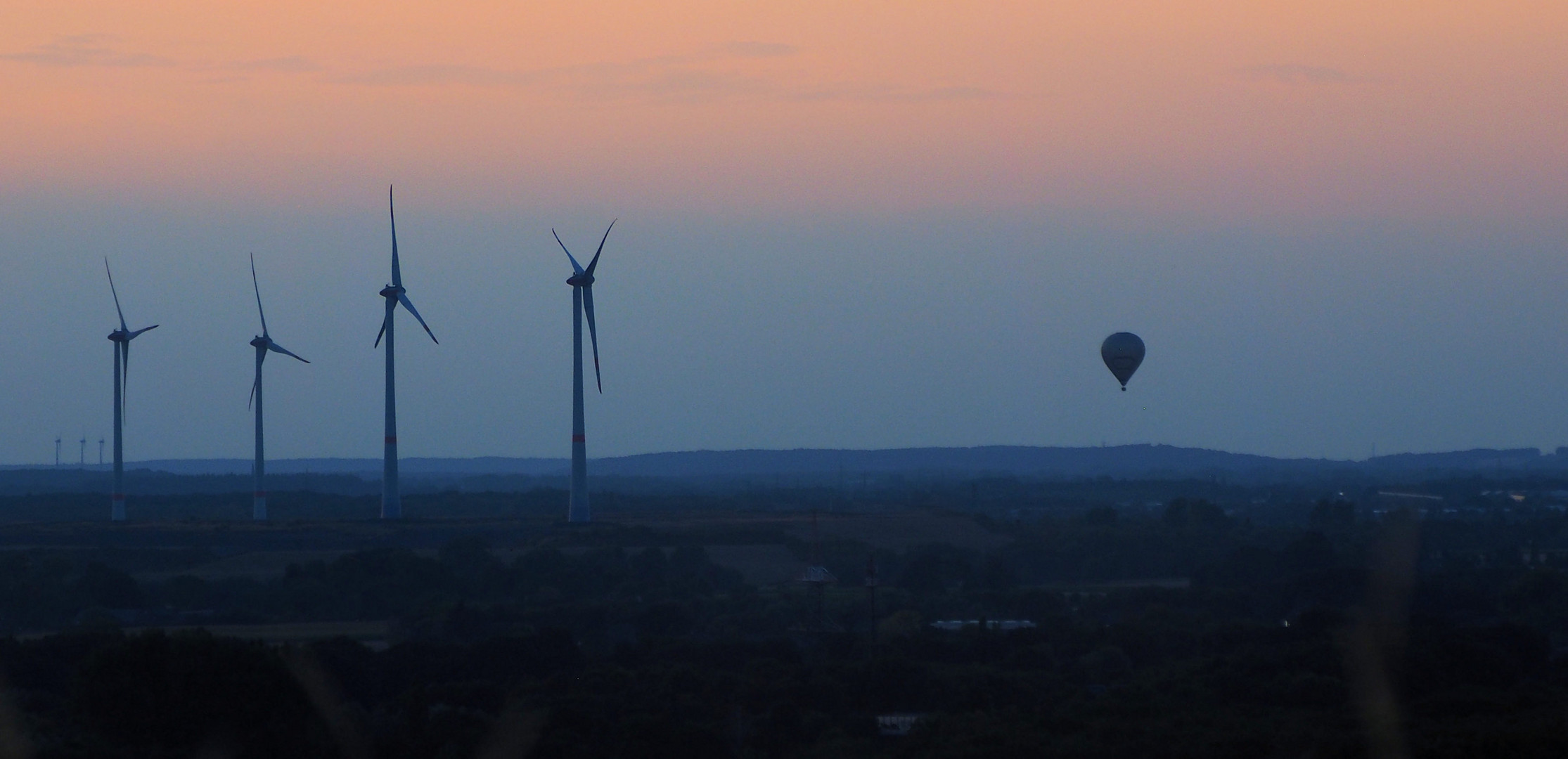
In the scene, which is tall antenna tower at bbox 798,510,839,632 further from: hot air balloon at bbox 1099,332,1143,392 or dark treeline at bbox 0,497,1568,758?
hot air balloon at bbox 1099,332,1143,392

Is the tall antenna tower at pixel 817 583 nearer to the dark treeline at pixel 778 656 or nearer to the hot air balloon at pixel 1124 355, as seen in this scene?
the dark treeline at pixel 778 656

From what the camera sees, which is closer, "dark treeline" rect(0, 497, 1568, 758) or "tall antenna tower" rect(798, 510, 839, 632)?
"dark treeline" rect(0, 497, 1568, 758)

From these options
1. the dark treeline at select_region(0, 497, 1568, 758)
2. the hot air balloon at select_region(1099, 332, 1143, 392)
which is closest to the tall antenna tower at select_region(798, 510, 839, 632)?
the dark treeline at select_region(0, 497, 1568, 758)

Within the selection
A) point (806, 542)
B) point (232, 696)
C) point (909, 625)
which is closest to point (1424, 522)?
point (806, 542)

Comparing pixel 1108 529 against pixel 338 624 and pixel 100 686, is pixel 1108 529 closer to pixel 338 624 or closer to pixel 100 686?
pixel 338 624

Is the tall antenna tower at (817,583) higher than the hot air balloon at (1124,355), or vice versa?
the hot air balloon at (1124,355)

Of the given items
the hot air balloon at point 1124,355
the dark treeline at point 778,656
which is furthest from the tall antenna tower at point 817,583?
the hot air balloon at point 1124,355

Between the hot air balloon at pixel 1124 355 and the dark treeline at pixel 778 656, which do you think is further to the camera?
the hot air balloon at pixel 1124 355

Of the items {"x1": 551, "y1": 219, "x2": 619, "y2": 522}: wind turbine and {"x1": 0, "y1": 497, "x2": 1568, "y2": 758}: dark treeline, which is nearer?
{"x1": 0, "y1": 497, "x2": 1568, "y2": 758}: dark treeline

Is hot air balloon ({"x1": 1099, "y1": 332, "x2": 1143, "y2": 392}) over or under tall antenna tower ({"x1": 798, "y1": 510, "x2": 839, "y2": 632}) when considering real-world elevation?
over
